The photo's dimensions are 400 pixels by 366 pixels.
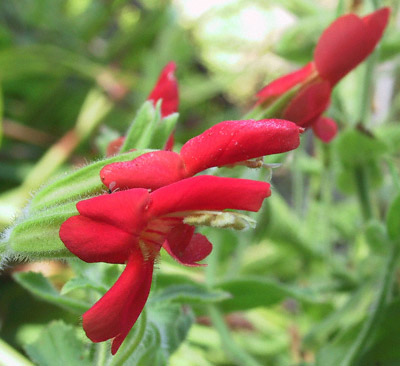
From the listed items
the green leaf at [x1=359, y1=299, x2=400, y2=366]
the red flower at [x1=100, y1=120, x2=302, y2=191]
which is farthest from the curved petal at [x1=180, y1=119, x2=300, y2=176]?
the green leaf at [x1=359, y1=299, x2=400, y2=366]

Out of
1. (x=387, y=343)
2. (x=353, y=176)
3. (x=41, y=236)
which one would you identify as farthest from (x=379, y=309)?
(x=41, y=236)

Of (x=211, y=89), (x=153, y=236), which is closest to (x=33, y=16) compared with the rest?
(x=211, y=89)

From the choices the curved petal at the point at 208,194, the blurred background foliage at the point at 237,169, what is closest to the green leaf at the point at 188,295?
the blurred background foliage at the point at 237,169

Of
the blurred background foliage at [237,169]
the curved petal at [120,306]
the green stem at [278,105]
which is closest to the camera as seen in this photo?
the curved petal at [120,306]

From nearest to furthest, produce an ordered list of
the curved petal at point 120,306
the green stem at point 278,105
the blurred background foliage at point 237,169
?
1. the curved petal at point 120,306
2. the green stem at point 278,105
3. the blurred background foliage at point 237,169

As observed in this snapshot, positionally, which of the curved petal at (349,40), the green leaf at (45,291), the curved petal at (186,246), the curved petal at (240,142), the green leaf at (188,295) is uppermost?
the curved petal at (349,40)

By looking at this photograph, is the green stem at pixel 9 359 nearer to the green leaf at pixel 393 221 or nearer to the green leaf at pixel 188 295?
the green leaf at pixel 188 295
